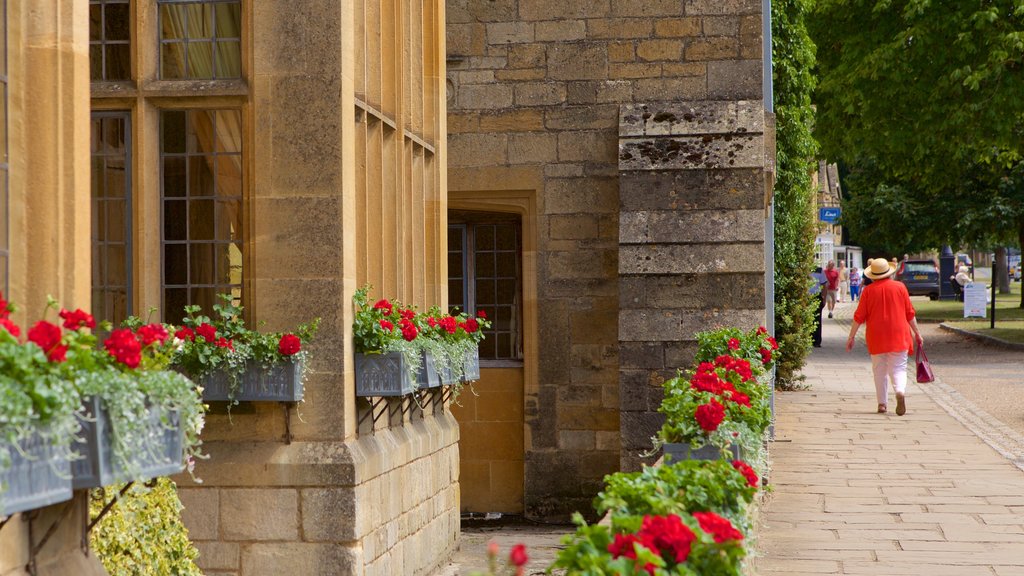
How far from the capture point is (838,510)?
30.2 feet

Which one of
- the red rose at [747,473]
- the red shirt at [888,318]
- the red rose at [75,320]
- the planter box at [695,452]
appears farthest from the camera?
the red shirt at [888,318]

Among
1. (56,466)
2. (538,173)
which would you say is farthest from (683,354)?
(56,466)

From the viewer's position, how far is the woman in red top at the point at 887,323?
48.7 ft

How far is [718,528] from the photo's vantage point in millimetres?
3693

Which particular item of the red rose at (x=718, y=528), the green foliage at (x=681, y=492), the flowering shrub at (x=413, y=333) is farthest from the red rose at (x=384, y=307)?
the red rose at (x=718, y=528)

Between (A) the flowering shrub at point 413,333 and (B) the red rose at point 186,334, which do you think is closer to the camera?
(B) the red rose at point 186,334

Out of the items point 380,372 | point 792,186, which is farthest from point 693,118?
point 792,186

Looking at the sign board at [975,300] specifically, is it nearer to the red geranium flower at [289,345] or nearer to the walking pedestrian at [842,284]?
the walking pedestrian at [842,284]

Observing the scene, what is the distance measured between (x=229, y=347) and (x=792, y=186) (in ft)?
43.6

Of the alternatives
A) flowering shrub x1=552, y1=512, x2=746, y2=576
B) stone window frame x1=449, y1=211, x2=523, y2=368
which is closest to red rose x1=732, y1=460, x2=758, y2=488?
flowering shrub x1=552, y1=512, x2=746, y2=576

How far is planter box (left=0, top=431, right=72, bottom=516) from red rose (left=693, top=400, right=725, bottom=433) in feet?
10.2

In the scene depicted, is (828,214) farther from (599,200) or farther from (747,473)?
(747,473)

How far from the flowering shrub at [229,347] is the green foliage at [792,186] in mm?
12325

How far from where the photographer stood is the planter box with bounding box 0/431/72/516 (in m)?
3.72
